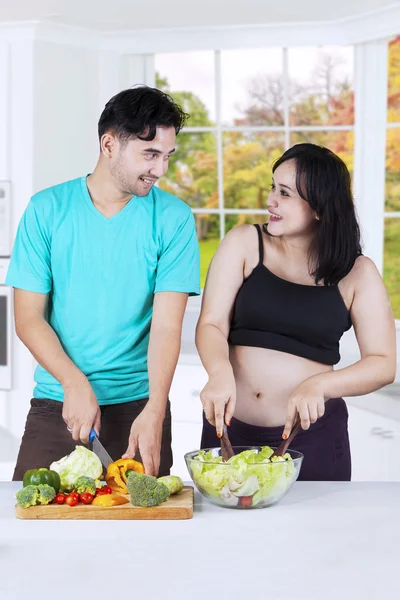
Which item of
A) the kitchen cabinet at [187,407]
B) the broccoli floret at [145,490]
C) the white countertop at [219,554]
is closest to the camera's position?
the white countertop at [219,554]

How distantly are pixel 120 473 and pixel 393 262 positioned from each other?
465 cm

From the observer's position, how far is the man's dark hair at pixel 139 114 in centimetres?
204

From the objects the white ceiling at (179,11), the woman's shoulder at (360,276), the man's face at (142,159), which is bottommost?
the woman's shoulder at (360,276)

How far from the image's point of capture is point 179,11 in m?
3.84

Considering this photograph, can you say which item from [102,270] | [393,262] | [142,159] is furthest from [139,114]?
[393,262]

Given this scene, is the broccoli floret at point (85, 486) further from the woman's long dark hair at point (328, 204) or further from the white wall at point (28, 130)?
the white wall at point (28, 130)

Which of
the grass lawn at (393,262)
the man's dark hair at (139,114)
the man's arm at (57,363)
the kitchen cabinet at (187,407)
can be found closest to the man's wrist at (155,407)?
the man's arm at (57,363)

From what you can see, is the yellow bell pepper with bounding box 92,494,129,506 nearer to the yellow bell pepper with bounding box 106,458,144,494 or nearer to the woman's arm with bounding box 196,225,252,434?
the yellow bell pepper with bounding box 106,458,144,494

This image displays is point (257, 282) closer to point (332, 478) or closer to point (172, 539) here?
point (332, 478)

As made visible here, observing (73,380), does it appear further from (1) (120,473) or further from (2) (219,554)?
(2) (219,554)

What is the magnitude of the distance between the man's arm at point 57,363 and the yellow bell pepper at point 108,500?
10.2 inches

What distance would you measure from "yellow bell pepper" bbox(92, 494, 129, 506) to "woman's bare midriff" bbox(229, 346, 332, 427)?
571 mm

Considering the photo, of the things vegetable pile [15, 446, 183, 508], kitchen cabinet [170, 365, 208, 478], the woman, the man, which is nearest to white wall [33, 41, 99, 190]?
kitchen cabinet [170, 365, 208, 478]

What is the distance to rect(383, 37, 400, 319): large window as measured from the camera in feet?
13.7
